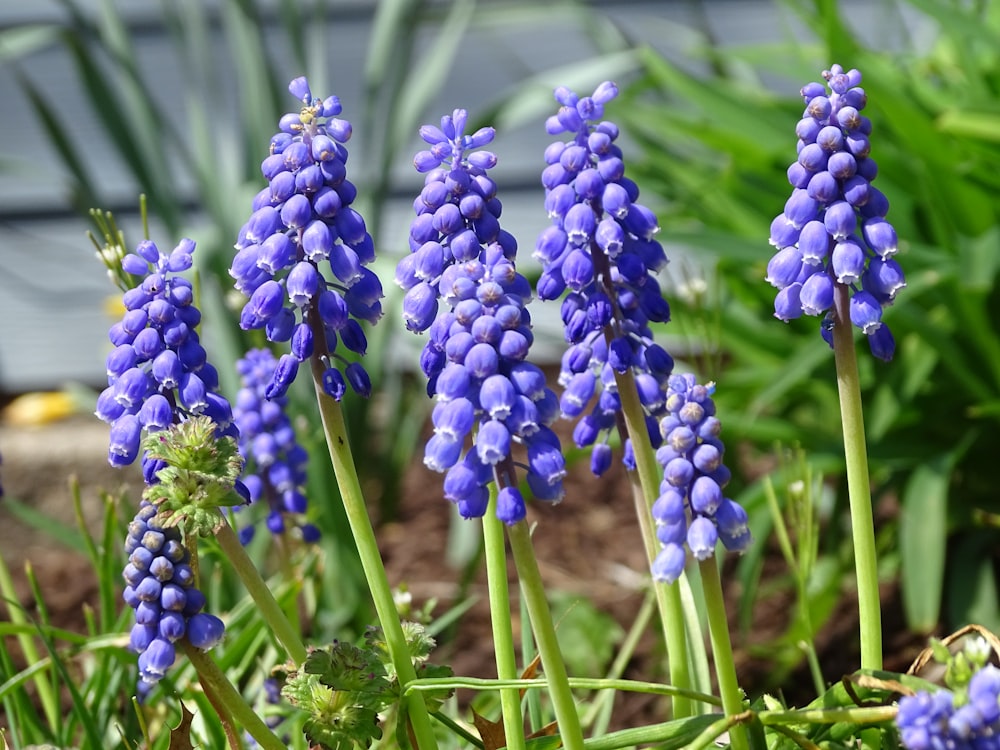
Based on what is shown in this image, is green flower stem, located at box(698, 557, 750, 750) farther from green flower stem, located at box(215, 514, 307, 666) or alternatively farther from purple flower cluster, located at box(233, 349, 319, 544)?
purple flower cluster, located at box(233, 349, 319, 544)

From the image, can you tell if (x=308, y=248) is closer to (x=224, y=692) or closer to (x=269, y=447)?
(x=224, y=692)

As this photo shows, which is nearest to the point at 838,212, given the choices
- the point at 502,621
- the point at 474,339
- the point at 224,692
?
the point at 474,339

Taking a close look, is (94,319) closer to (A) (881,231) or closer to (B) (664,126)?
(B) (664,126)

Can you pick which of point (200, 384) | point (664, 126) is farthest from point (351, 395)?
point (200, 384)

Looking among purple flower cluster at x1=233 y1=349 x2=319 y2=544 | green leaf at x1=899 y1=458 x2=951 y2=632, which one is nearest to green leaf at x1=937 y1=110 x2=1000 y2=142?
green leaf at x1=899 y1=458 x2=951 y2=632

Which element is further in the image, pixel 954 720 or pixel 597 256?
pixel 597 256

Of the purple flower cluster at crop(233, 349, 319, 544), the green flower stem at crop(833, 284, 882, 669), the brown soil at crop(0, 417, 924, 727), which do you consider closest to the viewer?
the green flower stem at crop(833, 284, 882, 669)
